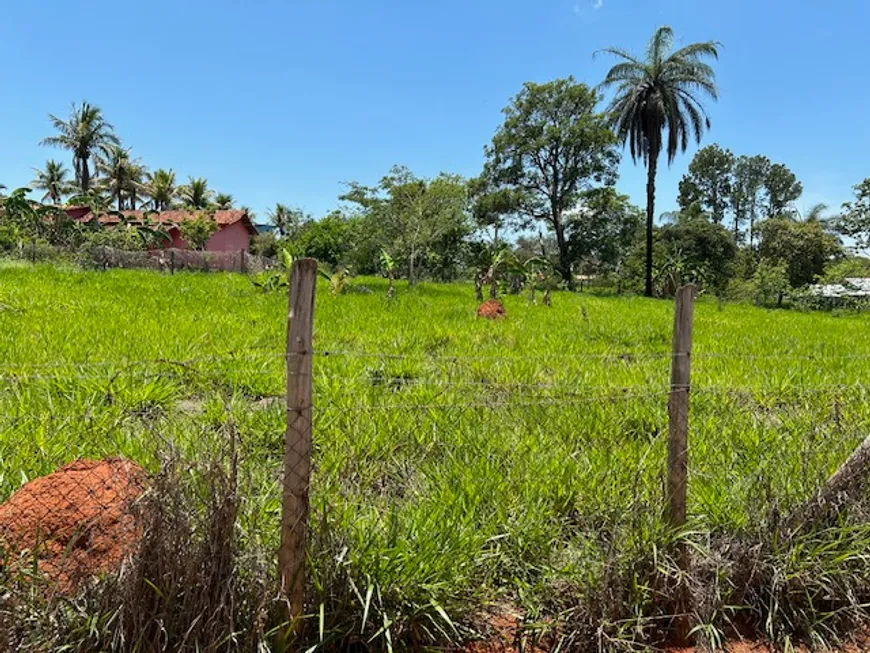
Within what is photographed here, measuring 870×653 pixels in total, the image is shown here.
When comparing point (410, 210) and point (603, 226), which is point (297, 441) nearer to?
point (410, 210)

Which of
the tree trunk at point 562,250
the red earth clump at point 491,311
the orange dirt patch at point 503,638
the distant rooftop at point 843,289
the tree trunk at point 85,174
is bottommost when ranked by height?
the orange dirt patch at point 503,638

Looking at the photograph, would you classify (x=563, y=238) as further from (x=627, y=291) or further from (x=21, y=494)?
(x=21, y=494)

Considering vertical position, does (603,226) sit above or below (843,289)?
above

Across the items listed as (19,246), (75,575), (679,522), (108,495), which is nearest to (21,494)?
(108,495)

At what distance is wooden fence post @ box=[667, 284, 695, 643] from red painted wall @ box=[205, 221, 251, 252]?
41.4 m

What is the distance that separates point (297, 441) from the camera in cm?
208

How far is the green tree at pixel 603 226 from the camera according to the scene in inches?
1451

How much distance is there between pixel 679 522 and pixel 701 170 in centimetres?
6833

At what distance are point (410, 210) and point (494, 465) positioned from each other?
64.2 feet

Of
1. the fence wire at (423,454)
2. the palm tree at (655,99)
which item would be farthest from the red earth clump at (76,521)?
the palm tree at (655,99)

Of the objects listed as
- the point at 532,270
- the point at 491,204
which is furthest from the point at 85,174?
the point at 532,270

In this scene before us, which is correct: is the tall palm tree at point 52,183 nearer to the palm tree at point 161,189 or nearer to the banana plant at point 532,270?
the palm tree at point 161,189

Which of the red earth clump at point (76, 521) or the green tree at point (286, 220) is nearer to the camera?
the red earth clump at point (76, 521)

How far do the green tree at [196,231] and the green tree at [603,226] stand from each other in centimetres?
2382
